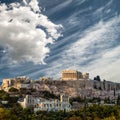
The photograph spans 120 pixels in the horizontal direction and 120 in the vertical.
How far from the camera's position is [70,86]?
13038 centimetres

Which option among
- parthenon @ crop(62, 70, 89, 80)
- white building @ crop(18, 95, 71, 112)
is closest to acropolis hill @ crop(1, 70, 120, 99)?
parthenon @ crop(62, 70, 89, 80)

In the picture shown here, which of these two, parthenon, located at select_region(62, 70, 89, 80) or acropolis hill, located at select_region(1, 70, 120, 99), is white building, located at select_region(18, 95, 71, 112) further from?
parthenon, located at select_region(62, 70, 89, 80)

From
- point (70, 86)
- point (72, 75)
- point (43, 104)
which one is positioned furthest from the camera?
point (72, 75)

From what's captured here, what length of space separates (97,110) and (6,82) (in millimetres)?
62457

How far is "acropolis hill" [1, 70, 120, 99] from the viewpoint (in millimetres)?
121875

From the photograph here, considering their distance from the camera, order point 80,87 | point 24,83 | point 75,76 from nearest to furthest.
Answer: point 24,83, point 80,87, point 75,76

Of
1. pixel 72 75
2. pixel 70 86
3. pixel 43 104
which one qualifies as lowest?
pixel 43 104

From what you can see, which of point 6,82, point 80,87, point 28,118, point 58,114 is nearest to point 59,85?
point 80,87

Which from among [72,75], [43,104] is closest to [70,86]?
[72,75]

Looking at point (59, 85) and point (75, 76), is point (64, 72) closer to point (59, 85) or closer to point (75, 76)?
point (75, 76)

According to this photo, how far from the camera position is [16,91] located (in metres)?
112

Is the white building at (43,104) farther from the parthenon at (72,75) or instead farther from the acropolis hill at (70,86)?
the parthenon at (72,75)

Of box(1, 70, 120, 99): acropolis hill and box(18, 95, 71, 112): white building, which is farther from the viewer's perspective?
box(1, 70, 120, 99): acropolis hill

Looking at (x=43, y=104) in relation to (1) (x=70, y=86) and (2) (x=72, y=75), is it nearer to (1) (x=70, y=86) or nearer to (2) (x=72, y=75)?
(1) (x=70, y=86)
